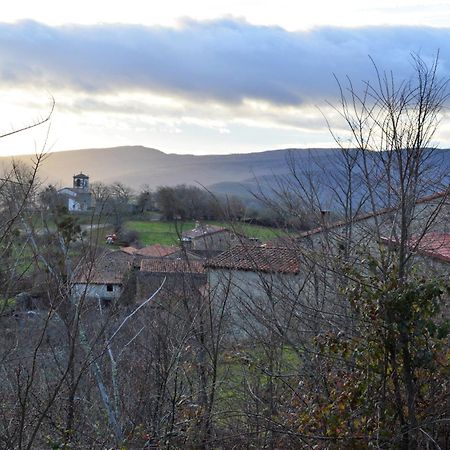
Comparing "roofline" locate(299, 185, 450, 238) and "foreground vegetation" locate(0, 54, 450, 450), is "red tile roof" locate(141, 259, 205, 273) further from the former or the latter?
"roofline" locate(299, 185, 450, 238)

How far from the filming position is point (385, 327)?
4.72 meters

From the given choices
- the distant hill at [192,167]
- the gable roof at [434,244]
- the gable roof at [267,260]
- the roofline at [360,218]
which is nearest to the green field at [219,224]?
the gable roof at [267,260]

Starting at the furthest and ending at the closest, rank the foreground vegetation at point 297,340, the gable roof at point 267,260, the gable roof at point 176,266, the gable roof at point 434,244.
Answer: the gable roof at point 176,266
the gable roof at point 267,260
the gable roof at point 434,244
the foreground vegetation at point 297,340

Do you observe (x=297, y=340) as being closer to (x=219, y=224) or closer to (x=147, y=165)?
(x=219, y=224)

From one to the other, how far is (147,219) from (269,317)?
18.4 m

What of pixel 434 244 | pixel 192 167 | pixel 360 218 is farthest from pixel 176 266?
pixel 192 167

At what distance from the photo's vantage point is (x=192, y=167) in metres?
66.6

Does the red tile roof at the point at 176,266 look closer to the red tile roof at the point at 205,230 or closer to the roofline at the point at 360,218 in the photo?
the red tile roof at the point at 205,230

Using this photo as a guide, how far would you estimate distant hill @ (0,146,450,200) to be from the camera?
8.59 m

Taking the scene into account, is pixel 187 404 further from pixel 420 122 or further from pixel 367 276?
pixel 420 122

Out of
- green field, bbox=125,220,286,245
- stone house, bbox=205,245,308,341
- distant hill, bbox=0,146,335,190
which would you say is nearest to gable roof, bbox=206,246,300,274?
stone house, bbox=205,245,308,341

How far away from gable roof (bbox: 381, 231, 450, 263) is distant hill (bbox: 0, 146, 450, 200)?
32.0 inches

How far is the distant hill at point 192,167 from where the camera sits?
8.59m

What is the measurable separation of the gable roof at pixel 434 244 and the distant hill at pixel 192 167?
0.81 meters
